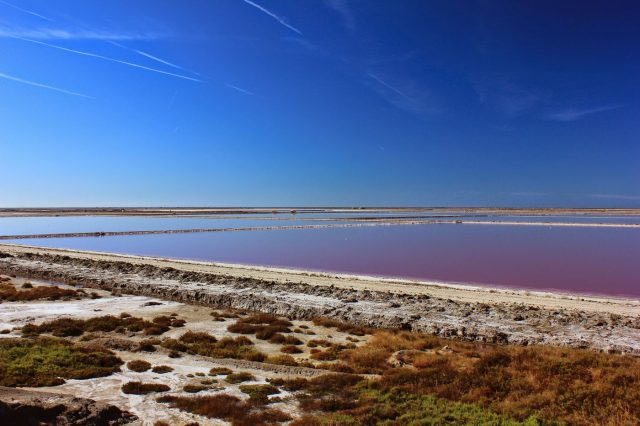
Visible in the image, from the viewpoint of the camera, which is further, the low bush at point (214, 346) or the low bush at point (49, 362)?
the low bush at point (214, 346)

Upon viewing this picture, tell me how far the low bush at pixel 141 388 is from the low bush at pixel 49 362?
1603 mm

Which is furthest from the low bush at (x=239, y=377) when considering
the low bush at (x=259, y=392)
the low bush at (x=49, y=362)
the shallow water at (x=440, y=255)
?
the shallow water at (x=440, y=255)

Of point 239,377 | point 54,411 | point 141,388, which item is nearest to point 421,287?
point 239,377

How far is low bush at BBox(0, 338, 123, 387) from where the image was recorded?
1138 centimetres

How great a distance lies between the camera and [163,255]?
137 ft

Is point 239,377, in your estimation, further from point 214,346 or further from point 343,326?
point 343,326

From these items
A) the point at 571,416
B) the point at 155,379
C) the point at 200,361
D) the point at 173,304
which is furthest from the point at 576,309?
the point at 173,304

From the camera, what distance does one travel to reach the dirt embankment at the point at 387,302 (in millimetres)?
17141

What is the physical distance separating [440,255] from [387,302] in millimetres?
17269

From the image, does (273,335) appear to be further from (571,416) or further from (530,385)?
(571,416)

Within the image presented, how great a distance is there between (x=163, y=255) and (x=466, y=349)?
1297 inches

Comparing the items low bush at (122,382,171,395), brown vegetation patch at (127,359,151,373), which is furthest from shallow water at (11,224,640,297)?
low bush at (122,382,171,395)

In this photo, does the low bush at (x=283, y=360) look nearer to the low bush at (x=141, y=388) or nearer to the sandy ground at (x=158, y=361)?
the sandy ground at (x=158, y=361)

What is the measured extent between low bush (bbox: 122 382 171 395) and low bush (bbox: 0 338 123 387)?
5.26 ft
